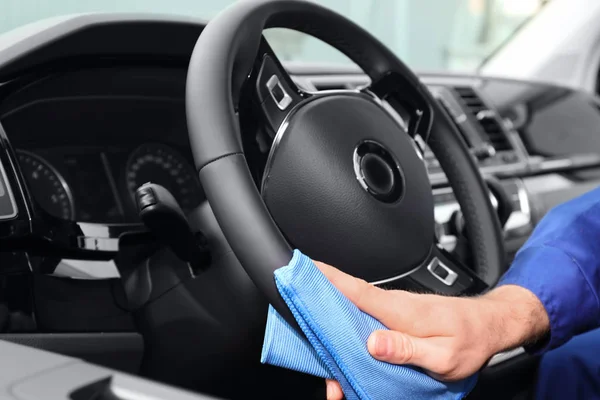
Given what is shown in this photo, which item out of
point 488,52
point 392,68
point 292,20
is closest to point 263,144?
point 292,20

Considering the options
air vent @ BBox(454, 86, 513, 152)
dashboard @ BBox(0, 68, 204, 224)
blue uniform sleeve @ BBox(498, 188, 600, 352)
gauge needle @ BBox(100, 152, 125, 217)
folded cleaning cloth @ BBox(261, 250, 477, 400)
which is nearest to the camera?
folded cleaning cloth @ BBox(261, 250, 477, 400)

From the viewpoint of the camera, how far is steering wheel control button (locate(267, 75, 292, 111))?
0.98 meters

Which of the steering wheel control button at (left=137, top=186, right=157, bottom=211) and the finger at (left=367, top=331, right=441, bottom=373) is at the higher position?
the steering wheel control button at (left=137, top=186, right=157, bottom=211)

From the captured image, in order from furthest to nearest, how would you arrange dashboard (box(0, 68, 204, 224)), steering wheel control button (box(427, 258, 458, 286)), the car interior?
dashboard (box(0, 68, 204, 224)) < steering wheel control button (box(427, 258, 458, 286)) < the car interior

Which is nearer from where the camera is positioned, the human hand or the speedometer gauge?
the human hand

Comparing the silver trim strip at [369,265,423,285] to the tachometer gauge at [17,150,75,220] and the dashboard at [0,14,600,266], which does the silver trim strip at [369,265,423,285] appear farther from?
the tachometer gauge at [17,150,75,220]

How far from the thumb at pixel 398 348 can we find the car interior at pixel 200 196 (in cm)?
10

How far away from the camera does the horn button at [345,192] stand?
94 centimetres

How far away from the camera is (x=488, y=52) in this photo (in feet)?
10.1

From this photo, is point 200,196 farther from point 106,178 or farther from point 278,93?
point 278,93

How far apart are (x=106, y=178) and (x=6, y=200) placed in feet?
1.37

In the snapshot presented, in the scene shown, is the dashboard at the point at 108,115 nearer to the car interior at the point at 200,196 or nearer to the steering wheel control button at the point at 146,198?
the car interior at the point at 200,196

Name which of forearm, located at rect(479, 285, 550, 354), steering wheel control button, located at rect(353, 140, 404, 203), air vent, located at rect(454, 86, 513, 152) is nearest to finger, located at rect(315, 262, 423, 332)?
forearm, located at rect(479, 285, 550, 354)

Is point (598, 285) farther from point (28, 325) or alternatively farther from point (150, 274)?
A: point (28, 325)
